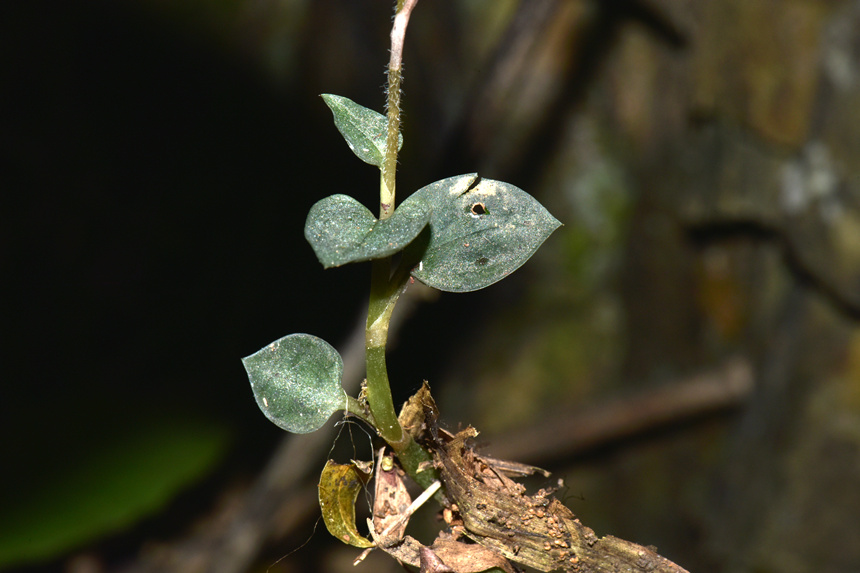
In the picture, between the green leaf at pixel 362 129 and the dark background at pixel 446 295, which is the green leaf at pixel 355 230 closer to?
the green leaf at pixel 362 129

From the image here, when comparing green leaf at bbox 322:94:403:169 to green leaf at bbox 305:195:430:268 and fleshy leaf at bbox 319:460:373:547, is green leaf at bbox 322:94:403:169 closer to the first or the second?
green leaf at bbox 305:195:430:268

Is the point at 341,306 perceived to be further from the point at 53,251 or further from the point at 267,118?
the point at 53,251

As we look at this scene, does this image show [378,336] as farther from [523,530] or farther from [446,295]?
[446,295]

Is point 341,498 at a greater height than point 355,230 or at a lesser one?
Result: lesser

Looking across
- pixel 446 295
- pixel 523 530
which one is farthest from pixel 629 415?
pixel 523 530

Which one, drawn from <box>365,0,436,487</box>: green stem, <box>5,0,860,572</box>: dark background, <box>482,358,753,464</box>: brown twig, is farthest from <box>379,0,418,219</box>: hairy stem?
<box>482,358,753,464</box>: brown twig

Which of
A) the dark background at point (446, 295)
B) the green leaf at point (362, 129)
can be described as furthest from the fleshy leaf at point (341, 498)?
the dark background at point (446, 295)
